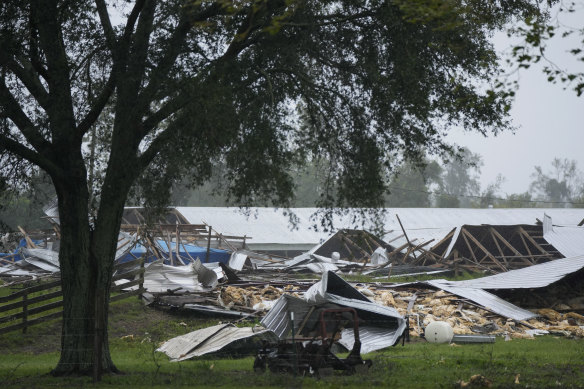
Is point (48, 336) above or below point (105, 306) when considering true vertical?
below

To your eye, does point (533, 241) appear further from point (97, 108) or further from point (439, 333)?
point (97, 108)

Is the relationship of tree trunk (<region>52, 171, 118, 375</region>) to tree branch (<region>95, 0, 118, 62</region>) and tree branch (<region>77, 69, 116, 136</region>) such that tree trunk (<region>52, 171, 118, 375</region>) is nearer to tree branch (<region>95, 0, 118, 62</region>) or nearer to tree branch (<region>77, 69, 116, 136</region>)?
tree branch (<region>77, 69, 116, 136</region>)

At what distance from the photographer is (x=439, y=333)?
66.9 ft

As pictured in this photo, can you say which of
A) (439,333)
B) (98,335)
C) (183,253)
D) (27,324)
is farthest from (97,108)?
(183,253)

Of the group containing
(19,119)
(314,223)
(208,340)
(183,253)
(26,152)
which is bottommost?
(208,340)

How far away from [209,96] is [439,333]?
34.5 ft

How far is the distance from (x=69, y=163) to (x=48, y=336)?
373 inches

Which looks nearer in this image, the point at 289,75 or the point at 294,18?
the point at 294,18

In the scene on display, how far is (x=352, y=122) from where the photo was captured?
54.4 feet

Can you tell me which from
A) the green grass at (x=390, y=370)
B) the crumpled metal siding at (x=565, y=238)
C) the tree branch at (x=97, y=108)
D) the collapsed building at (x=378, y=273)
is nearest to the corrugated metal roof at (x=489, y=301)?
the collapsed building at (x=378, y=273)

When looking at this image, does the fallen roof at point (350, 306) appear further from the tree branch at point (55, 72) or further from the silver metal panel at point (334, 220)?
the silver metal panel at point (334, 220)

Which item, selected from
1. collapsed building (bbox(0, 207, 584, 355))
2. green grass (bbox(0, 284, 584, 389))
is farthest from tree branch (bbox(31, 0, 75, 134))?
green grass (bbox(0, 284, 584, 389))

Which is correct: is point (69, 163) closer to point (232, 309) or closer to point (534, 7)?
point (534, 7)

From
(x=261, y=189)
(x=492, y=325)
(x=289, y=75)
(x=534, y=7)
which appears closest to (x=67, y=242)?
(x=261, y=189)
